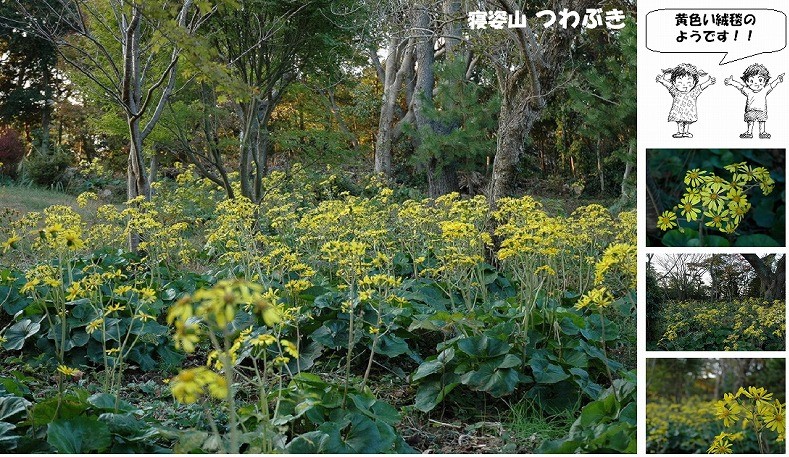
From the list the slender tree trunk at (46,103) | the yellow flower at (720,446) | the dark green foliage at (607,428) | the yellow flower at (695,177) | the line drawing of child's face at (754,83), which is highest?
the slender tree trunk at (46,103)

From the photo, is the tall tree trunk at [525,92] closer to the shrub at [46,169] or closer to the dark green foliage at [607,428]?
the dark green foliage at [607,428]

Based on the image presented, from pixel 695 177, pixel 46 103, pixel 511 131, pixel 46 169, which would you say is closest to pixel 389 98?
pixel 46 169

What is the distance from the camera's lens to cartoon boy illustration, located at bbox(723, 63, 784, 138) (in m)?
1.89

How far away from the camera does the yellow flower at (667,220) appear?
5.62 feet

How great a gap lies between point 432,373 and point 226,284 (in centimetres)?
141

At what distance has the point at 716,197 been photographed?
1.66m

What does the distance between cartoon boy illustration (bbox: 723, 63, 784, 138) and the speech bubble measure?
4cm

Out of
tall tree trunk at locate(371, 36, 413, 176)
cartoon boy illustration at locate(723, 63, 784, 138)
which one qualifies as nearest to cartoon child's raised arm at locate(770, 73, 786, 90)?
cartoon boy illustration at locate(723, 63, 784, 138)

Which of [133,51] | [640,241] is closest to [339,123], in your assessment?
[133,51]

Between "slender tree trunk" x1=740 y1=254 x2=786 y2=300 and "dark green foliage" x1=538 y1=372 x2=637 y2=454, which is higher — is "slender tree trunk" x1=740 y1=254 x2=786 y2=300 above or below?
above

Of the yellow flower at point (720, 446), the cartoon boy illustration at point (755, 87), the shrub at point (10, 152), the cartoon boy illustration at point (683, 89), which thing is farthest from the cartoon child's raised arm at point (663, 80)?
the shrub at point (10, 152)

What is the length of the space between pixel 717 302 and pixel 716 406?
24 centimetres

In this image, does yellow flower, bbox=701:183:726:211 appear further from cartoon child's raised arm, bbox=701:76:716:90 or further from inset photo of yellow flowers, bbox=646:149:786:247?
cartoon child's raised arm, bbox=701:76:716:90

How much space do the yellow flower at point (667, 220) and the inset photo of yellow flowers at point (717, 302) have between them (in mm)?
66
